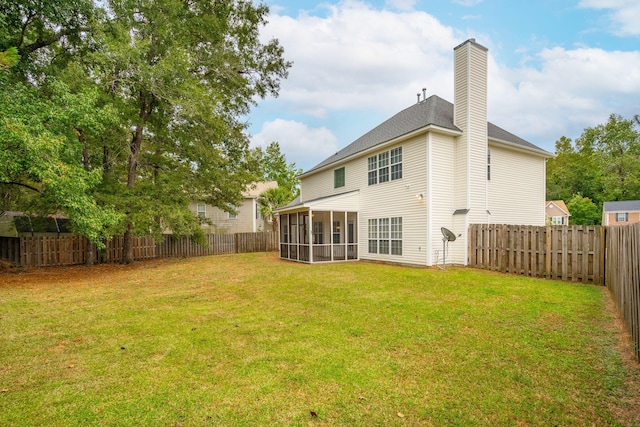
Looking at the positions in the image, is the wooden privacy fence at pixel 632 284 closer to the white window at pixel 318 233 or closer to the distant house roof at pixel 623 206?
the white window at pixel 318 233

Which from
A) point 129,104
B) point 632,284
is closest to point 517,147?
point 632,284

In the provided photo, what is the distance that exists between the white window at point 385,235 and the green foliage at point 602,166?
135 ft

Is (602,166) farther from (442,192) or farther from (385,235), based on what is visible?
(385,235)

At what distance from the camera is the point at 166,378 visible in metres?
3.32

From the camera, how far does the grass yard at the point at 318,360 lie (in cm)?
271

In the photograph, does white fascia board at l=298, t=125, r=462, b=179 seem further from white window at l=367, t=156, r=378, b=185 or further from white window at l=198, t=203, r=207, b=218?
white window at l=198, t=203, r=207, b=218

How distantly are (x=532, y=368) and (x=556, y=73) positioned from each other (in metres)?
26.3

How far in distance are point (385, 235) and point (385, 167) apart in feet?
10.2

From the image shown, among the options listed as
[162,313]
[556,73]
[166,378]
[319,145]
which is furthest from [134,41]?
[556,73]

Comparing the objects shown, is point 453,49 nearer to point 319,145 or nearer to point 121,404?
point 121,404

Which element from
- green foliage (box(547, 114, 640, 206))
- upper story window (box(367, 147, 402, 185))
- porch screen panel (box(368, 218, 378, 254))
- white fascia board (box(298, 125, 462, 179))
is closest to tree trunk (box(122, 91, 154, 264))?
A: white fascia board (box(298, 125, 462, 179))

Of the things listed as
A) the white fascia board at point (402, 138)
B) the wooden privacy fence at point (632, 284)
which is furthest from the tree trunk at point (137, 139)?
the wooden privacy fence at point (632, 284)

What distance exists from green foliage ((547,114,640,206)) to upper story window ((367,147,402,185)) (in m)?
40.4

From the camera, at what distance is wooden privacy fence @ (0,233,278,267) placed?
46.0 ft
